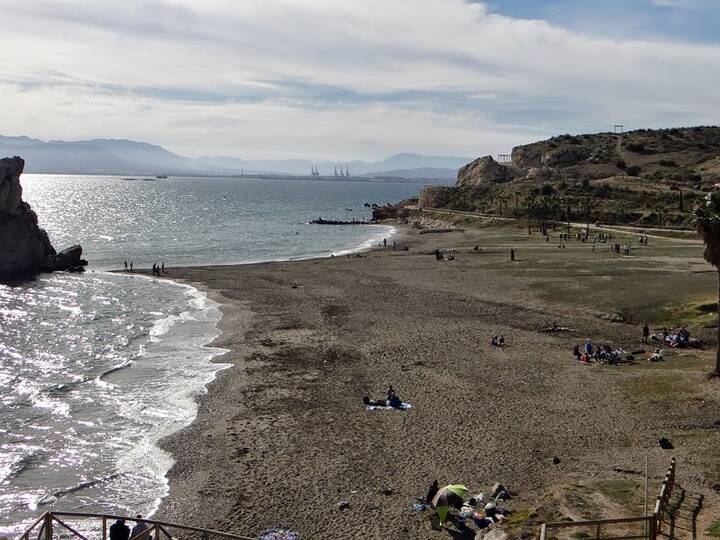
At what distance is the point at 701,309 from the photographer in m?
39.4

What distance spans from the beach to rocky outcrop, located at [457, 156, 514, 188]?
11244 cm

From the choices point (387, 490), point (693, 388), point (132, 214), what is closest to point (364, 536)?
point (387, 490)

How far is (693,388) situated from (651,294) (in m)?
18.9

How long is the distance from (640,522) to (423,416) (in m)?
11.8

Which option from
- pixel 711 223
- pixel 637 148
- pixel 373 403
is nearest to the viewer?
pixel 711 223

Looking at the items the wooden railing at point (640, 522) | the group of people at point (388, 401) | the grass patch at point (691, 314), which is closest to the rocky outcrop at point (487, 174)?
the grass patch at point (691, 314)

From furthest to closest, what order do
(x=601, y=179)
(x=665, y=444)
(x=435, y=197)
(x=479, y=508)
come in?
(x=435, y=197) → (x=601, y=179) → (x=665, y=444) → (x=479, y=508)

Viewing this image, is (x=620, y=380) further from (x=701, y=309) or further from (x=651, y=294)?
(x=651, y=294)

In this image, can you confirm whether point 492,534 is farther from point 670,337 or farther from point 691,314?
point 691,314

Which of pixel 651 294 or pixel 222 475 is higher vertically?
pixel 651 294

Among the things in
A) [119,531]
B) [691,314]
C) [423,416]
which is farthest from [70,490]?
[691,314]

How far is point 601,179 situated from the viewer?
417 ft

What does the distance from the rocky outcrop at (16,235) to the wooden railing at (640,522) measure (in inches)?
2457

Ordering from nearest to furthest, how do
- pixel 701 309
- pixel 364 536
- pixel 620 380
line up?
pixel 364 536
pixel 620 380
pixel 701 309
